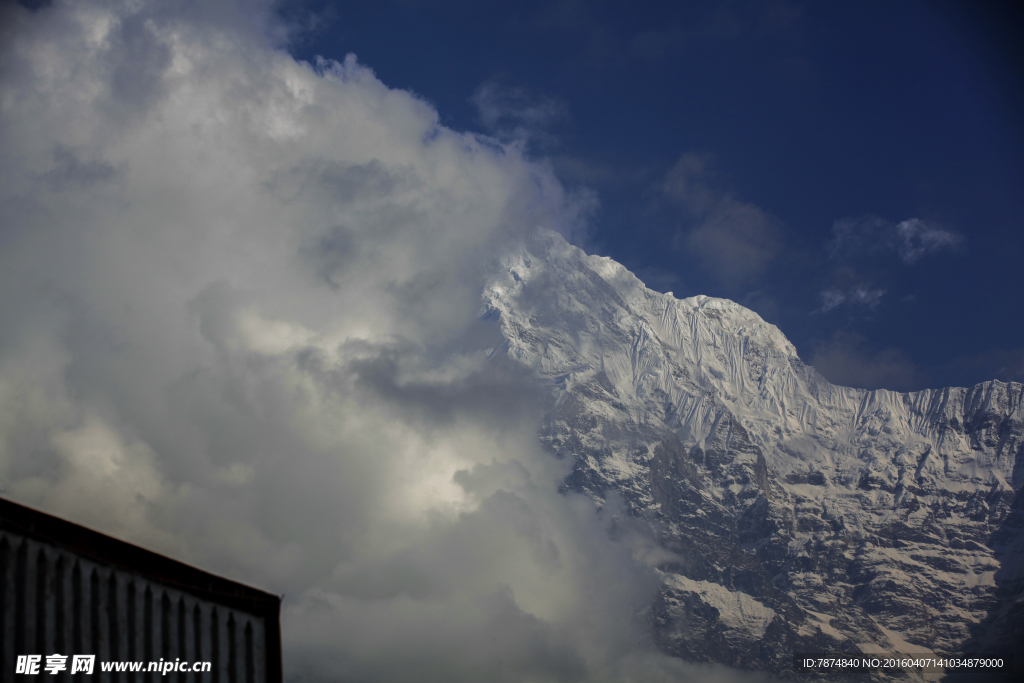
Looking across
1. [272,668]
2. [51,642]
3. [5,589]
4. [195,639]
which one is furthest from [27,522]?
[272,668]

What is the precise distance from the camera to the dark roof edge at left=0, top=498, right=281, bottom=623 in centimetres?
2062

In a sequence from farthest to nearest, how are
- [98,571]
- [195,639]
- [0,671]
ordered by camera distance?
[195,639]
[98,571]
[0,671]

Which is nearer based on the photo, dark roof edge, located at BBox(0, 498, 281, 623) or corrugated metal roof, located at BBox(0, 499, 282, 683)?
corrugated metal roof, located at BBox(0, 499, 282, 683)

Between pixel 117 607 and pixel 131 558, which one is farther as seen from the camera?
pixel 131 558

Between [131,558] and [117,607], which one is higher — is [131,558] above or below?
above

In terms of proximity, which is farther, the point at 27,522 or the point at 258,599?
the point at 258,599

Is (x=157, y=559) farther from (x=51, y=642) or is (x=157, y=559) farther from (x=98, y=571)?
(x=51, y=642)

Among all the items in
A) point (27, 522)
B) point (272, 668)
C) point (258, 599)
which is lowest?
point (272, 668)

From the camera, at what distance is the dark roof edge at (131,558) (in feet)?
67.7

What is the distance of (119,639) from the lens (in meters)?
21.7

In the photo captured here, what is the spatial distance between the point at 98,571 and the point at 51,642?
73.8 inches

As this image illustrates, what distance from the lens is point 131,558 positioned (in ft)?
72.5

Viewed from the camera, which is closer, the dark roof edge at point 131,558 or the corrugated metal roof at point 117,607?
the corrugated metal roof at point 117,607

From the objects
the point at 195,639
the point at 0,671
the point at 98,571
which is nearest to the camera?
the point at 0,671
